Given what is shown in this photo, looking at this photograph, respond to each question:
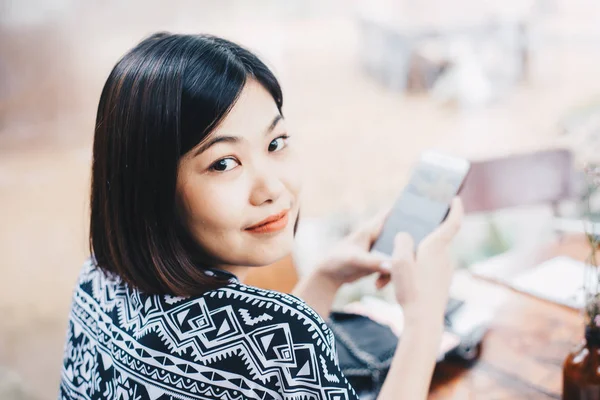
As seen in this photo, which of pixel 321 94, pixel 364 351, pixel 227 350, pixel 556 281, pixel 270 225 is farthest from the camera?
pixel 321 94

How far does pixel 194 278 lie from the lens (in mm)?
794

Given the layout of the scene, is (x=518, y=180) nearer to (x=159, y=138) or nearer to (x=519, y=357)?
(x=519, y=357)

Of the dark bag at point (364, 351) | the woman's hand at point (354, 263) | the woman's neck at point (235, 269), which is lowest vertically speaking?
the dark bag at point (364, 351)

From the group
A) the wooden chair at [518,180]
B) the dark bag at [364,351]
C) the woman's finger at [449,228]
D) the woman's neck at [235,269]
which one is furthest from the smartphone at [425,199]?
the wooden chair at [518,180]

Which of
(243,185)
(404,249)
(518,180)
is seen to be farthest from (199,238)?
(518,180)

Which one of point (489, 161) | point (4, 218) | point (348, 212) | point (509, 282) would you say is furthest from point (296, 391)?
point (348, 212)

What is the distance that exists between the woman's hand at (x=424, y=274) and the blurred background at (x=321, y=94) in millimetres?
1046

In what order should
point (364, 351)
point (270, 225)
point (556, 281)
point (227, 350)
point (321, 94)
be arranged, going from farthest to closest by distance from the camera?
point (321, 94)
point (556, 281)
point (364, 351)
point (270, 225)
point (227, 350)

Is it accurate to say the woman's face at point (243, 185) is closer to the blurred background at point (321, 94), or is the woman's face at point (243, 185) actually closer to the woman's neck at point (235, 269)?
the woman's neck at point (235, 269)

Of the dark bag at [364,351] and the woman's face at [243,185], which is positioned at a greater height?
the woman's face at [243,185]

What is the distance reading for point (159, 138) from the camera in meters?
0.76

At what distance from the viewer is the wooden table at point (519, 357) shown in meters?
1.12

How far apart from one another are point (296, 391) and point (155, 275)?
0.25m

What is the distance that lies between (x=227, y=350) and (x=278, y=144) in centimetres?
30
